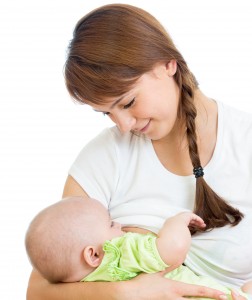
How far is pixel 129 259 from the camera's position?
A: 72.8 inches

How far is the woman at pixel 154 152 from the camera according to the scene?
199 centimetres

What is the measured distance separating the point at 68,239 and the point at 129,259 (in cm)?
18

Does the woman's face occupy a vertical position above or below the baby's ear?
above

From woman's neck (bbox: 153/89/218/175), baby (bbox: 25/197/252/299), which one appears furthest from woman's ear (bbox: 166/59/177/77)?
baby (bbox: 25/197/252/299)

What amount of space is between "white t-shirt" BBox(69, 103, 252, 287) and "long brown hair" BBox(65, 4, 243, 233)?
0.08 metres

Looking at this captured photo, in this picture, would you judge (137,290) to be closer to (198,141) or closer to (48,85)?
(198,141)

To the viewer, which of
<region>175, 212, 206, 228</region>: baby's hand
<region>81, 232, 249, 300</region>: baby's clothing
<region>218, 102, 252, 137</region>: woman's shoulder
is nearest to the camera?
<region>81, 232, 249, 300</region>: baby's clothing

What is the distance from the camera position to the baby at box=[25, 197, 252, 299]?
1.86 m

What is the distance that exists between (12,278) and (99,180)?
50.8 inches

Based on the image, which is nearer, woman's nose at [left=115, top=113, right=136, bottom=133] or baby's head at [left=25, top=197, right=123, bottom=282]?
baby's head at [left=25, top=197, right=123, bottom=282]

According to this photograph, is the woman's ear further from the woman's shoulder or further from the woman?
the woman's shoulder

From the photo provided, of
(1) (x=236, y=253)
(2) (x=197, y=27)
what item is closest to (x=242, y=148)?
(1) (x=236, y=253)

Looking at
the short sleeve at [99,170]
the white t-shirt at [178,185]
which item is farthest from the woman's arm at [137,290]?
the short sleeve at [99,170]

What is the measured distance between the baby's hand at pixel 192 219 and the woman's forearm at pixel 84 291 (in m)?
0.25
